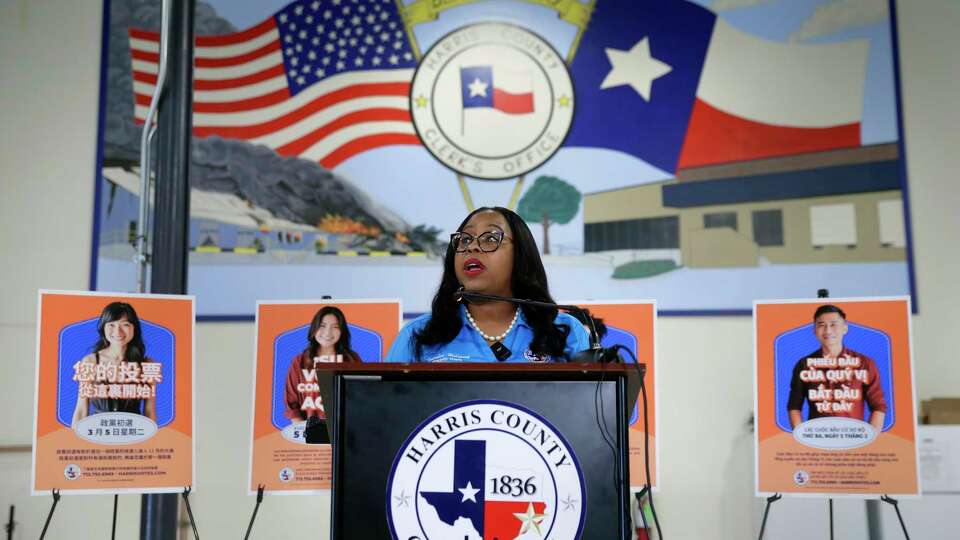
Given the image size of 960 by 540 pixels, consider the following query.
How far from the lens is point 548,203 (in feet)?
13.9

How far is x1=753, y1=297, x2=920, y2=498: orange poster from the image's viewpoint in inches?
119

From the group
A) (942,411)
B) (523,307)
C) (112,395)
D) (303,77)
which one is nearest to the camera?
(523,307)

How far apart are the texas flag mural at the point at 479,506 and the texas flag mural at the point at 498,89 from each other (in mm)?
3082

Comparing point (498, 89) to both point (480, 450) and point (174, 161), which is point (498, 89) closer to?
point (174, 161)

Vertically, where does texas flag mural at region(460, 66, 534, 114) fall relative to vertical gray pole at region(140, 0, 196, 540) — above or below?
above

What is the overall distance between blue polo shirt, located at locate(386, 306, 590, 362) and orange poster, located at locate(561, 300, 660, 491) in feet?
3.20

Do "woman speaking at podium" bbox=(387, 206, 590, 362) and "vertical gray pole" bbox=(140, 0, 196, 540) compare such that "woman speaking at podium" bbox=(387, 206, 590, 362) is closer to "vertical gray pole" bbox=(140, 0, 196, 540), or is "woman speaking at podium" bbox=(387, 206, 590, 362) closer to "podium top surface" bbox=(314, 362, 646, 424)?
"podium top surface" bbox=(314, 362, 646, 424)

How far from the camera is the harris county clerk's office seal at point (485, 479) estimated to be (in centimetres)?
145

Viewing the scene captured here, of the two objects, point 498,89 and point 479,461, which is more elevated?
point 498,89

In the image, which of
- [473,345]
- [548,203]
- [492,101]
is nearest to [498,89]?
[492,101]

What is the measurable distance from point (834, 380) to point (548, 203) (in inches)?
65.6

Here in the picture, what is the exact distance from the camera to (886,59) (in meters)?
4.16

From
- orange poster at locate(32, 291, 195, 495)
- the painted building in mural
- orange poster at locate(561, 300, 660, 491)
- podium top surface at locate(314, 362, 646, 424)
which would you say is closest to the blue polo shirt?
podium top surface at locate(314, 362, 646, 424)

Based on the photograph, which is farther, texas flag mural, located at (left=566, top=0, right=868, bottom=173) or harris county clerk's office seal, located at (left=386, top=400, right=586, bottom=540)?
texas flag mural, located at (left=566, top=0, right=868, bottom=173)
